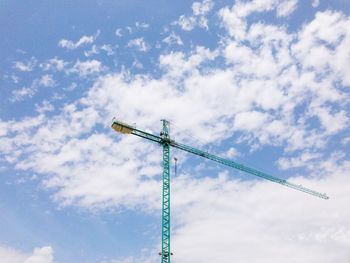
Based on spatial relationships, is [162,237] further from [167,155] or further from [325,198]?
[325,198]

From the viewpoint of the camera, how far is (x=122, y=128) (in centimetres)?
7838

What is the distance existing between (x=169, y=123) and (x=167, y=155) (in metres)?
6.89

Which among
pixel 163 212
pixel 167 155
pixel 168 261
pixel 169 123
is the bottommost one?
pixel 168 261

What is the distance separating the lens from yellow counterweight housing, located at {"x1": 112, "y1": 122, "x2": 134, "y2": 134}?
7733 cm

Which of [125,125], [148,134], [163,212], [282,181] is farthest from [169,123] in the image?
[282,181]

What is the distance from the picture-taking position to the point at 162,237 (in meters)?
76.1

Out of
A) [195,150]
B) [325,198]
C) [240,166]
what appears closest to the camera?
[195,150]

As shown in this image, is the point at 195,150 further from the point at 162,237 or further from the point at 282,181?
the point at 282,181

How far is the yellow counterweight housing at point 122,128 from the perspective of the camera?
77331 millimetres

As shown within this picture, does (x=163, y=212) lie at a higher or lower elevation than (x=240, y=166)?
lower

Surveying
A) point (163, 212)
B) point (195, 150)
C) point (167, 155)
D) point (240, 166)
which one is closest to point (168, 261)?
point (163, 212)

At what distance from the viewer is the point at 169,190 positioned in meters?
81.6

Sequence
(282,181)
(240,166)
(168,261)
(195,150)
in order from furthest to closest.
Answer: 1. (282,181)
2. (240,166)
3. (195,150)
4. (168,261)

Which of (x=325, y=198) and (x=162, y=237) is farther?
(x=325, y=198)
